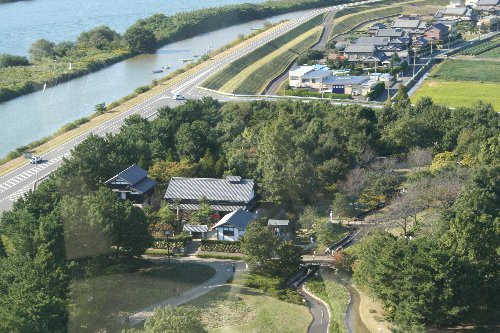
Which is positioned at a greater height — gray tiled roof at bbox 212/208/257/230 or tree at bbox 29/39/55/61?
tree at bbox 29/39/55/61

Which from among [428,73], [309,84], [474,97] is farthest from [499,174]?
[428,73]

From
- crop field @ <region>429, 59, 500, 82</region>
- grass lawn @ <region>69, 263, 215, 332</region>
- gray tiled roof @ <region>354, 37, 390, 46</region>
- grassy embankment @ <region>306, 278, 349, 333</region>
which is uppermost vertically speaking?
gray tiled roof @ <region>354, 37, 390, 46</region>

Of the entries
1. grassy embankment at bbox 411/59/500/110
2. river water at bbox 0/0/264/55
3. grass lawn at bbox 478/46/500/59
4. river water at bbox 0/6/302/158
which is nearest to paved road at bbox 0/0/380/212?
river water at bbox 0/6/302/158

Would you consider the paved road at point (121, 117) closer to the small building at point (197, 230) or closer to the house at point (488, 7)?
the small building at point (197, 230)

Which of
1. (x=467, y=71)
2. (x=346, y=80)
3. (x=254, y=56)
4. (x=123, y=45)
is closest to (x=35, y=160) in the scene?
(x=346, y=80)

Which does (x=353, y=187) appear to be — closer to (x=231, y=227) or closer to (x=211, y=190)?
(x=231, y=227)

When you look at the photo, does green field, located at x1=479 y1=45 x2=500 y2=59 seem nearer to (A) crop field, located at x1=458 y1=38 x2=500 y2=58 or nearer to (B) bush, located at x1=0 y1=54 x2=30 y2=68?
(A) crop field, located at x1=458 y1=38 x2=500 y2=58

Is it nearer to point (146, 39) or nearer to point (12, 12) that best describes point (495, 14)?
point (146, 39)

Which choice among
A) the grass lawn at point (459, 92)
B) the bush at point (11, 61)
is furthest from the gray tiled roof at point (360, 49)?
the bush at point (11, 61)
